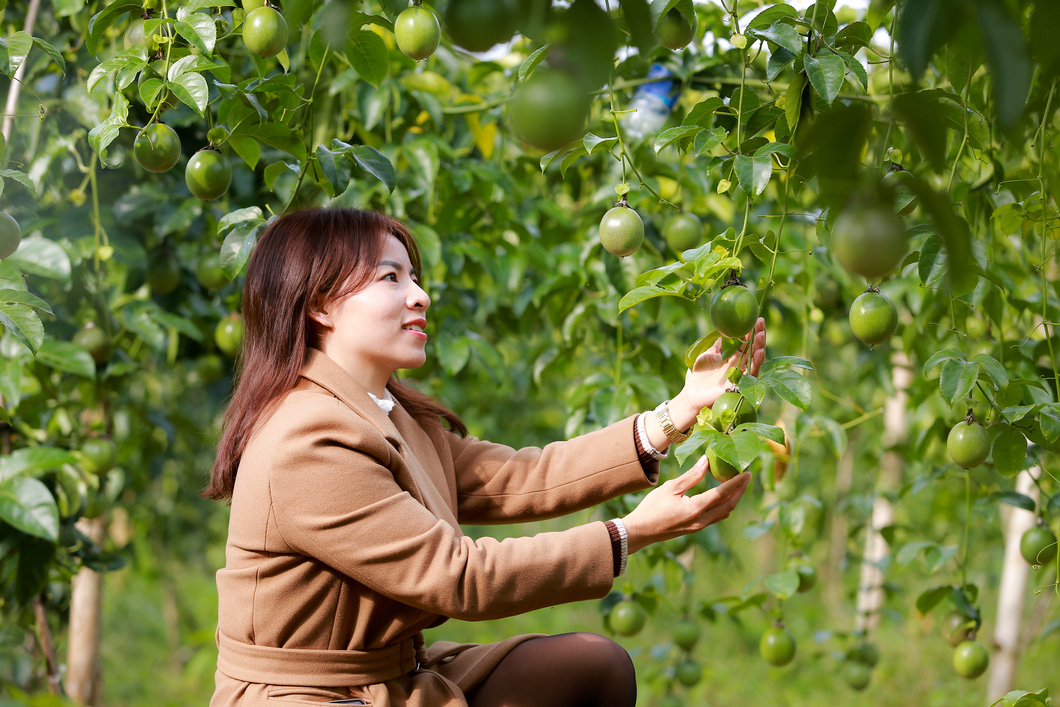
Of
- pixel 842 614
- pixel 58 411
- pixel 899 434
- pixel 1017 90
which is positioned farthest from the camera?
pixel 842 614

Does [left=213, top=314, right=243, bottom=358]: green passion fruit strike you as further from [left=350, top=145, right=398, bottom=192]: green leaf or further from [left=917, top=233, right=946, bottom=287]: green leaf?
[left=917, top=233, right=946, bottom=287]: green leaf

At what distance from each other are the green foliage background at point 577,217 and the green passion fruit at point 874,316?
7 cm

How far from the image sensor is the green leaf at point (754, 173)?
1.10 metres

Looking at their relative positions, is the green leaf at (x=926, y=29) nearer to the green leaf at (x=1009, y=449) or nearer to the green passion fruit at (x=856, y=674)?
the green leaf at (x=1009, y=449)

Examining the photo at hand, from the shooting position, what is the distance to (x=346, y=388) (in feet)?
4.44

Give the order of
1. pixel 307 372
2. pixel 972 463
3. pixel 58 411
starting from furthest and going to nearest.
Result: pixel 58 411 < pixel 307 372 < pixel 972 463

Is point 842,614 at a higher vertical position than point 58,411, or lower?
lower

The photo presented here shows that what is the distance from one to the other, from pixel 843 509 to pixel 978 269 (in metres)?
1.61

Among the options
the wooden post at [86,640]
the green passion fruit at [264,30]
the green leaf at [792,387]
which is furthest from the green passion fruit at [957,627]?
the wooden post at [86,640]

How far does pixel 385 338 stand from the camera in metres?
A: 1.39

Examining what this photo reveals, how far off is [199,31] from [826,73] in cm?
78

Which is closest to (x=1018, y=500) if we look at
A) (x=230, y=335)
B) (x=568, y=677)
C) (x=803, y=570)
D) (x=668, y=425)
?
(x=803, y=570)

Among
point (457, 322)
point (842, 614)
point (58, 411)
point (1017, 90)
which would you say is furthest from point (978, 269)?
point (842, 614)

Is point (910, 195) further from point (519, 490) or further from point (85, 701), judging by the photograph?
point (85, 701)
